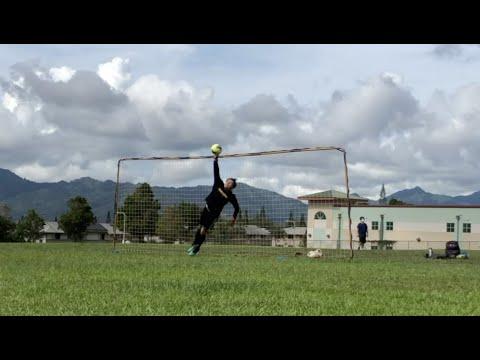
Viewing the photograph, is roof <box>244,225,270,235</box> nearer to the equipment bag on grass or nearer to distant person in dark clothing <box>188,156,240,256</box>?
distant person in dark clothing <box>188,156,240,256</box>

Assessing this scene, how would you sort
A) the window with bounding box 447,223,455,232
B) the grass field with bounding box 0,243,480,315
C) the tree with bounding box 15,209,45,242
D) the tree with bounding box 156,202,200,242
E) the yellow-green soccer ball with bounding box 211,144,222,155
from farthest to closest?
the tree with bounding box 15,209,45,242 → the window with bounding box 447,223,455,232 → the tree with bounding box 156,202,200,242 → the yellow-green soccer ball with bounding box 211,144,222,155 → the grass field with bounding box 0,243,480,315

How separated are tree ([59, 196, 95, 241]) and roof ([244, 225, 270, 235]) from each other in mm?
69503

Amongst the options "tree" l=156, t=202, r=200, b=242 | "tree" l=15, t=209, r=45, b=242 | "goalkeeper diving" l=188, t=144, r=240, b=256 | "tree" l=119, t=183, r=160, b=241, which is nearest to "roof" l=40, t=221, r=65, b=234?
"tree" l=15, t=209, r=45, b=242

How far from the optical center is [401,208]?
256 ft

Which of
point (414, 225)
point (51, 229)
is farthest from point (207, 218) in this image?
point (51, 229)

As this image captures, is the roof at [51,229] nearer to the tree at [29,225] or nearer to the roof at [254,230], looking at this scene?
the tree at [29,225]

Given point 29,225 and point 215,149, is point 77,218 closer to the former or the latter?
point 29,225

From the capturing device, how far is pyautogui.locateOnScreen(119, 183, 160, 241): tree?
28.9m

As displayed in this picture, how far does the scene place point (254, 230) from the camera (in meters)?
27.2

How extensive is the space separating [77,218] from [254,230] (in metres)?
74.8

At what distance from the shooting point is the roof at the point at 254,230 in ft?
87.4
